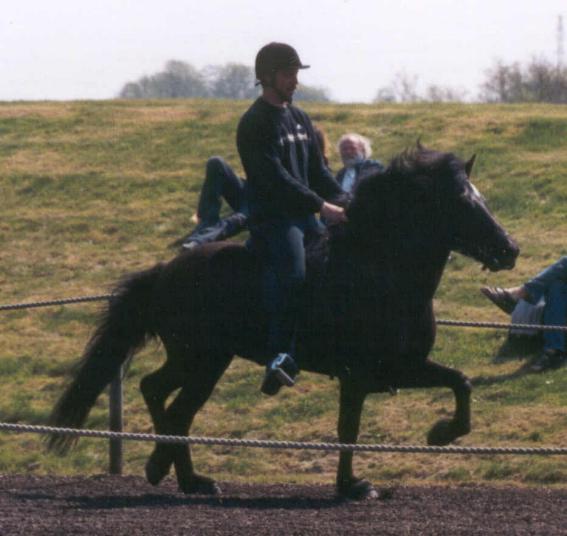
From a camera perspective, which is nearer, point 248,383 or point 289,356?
point 289,356

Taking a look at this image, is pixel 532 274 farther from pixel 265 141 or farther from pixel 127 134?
pixel 127 134

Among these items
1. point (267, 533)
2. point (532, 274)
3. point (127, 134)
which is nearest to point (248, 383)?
point (532, 274)

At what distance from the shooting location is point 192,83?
103 m

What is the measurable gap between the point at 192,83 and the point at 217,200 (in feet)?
287

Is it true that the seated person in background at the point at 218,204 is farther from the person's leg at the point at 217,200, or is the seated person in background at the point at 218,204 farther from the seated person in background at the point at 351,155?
the seated person in background at the point at 351,155

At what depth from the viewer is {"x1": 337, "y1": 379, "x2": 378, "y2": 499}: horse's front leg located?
9633 mm

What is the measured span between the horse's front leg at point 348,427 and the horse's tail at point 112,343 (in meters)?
1.51

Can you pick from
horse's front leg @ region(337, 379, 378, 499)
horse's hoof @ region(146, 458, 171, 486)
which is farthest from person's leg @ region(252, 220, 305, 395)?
horse's hoof @ region(146, 458, 171, 486)

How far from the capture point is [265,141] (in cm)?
949

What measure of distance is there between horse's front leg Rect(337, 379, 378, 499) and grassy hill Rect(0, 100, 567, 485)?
1.77 m

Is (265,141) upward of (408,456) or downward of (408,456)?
upward

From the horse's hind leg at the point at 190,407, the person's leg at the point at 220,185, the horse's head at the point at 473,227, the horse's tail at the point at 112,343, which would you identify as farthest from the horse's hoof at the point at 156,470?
the person's leg at the point at 220,185

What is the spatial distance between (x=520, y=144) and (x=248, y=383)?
11.6 meters

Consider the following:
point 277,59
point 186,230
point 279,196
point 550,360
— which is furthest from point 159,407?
point 186,230
